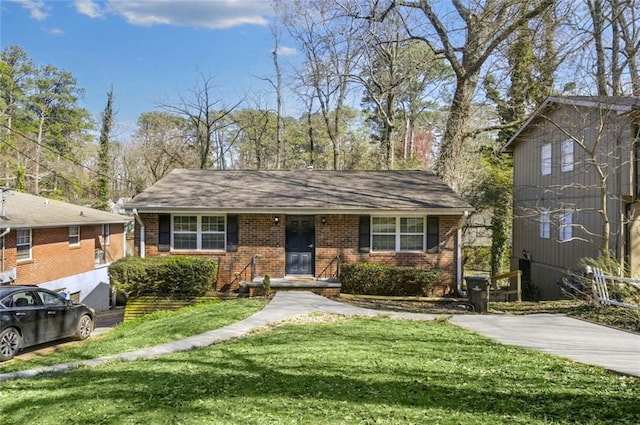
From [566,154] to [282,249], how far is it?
1013 cm

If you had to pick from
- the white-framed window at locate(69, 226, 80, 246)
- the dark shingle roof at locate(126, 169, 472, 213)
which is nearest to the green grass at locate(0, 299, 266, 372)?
the dark shingle roof at locate(126, 169, 472, 213)

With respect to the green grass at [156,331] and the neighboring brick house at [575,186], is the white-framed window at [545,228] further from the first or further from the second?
the green grass at [156,331]

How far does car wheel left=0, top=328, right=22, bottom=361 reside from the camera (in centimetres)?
898

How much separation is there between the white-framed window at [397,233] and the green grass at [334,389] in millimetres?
7260

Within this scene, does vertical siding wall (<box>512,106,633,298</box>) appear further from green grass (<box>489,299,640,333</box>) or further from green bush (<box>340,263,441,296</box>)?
green bush (<box>340,263,441,296</box>)

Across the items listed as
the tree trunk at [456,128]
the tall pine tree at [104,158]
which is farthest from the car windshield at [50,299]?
the tall pine tree at [104,158]

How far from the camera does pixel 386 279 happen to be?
13656mm

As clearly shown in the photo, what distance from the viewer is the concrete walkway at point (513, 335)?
22.4ft

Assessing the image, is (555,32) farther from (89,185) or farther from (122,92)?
(89,185)

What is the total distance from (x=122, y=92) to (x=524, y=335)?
3211 cm

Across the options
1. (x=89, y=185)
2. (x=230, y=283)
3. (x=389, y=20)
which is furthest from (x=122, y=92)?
(x=230, y=283)

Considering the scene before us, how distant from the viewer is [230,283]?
1456 cm

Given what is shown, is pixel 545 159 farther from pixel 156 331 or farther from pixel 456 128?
pixel 156 331

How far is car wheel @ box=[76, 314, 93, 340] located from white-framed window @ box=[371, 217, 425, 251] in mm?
8265
